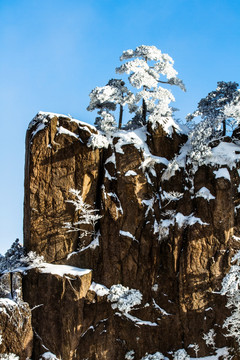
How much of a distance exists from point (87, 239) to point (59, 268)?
117 inches

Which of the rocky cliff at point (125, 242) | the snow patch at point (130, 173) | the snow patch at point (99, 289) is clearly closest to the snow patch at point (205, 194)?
the rocky cliff at point (125, 242)

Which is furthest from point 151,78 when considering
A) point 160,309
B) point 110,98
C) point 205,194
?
point 160,309

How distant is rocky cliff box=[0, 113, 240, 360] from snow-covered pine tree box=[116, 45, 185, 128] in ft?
6.81

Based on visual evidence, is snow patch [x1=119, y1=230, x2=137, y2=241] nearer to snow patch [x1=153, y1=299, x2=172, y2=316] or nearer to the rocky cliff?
the rocky cliff

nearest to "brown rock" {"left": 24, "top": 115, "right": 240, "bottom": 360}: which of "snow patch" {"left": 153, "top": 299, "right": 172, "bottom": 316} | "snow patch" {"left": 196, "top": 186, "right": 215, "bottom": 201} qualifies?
"snow patch" {"left": 153, "top": 299, "right": 172, "bottom": 316}

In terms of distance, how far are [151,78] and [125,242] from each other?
1421 centimetres

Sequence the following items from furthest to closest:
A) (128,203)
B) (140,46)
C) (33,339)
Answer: (140,46) < (128,203) < (33,339)

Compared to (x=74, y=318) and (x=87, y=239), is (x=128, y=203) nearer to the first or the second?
(x=87, y=239)

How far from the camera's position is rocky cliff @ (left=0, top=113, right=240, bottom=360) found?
23062 millimetres

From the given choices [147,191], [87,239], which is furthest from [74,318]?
[147,191]

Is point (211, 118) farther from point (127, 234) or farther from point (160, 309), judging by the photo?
point (160, 309)

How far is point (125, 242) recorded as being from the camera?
2472 centimetres

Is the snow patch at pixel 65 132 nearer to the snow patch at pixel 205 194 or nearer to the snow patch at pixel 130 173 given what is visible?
the snow patch at pixel 130 173

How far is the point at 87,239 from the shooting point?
83.2ft
